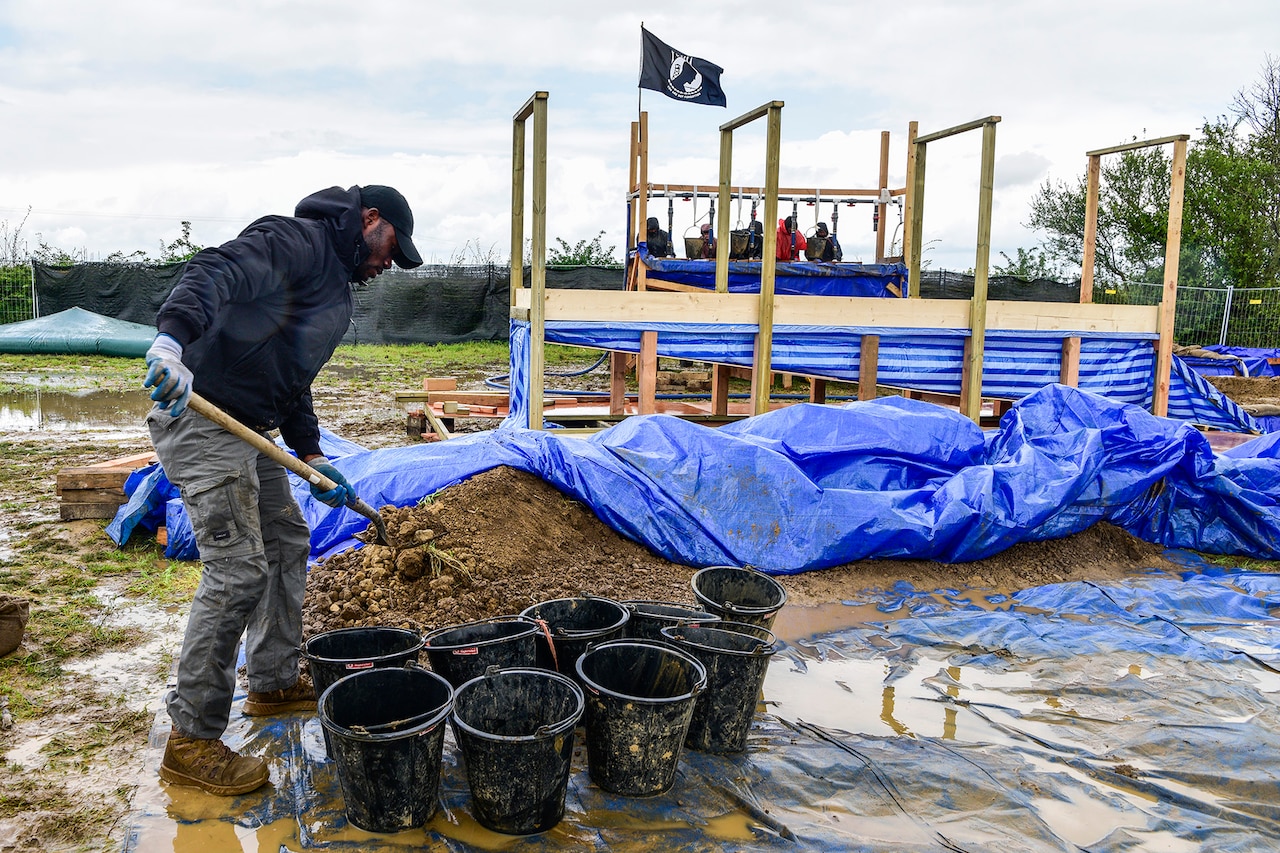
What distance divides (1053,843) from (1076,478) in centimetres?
297

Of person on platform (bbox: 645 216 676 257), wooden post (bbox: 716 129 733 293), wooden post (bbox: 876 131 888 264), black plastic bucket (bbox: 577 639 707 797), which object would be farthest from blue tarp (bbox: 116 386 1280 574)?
wooden post (bbox: 876 131 888 264)

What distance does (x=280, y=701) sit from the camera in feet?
10.2

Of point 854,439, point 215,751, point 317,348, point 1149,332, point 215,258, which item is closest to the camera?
point 215,258

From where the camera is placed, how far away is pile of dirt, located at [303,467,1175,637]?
3.77m

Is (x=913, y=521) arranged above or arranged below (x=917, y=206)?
below

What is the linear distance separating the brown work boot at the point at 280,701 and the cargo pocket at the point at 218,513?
689mm

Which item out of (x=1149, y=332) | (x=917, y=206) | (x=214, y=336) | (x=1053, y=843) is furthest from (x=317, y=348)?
(x=1149, y=332)

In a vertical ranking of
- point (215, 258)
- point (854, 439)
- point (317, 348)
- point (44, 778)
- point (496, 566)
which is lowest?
point (44, 778)

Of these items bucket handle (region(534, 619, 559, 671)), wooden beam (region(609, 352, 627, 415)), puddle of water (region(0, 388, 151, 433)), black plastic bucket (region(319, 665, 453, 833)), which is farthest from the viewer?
puddle of water (region(0, 388, 151, 433))

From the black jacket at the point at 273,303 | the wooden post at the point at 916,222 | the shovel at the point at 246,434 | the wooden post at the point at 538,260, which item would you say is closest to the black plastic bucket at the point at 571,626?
the shovel at the point at 246,434

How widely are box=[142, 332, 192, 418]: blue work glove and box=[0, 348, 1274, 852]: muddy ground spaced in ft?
3.91

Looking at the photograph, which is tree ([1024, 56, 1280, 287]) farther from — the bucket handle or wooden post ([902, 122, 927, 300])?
the bucket handle

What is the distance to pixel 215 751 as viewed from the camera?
8.57 feet

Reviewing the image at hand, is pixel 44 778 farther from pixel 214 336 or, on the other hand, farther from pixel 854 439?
pixel 854 439
